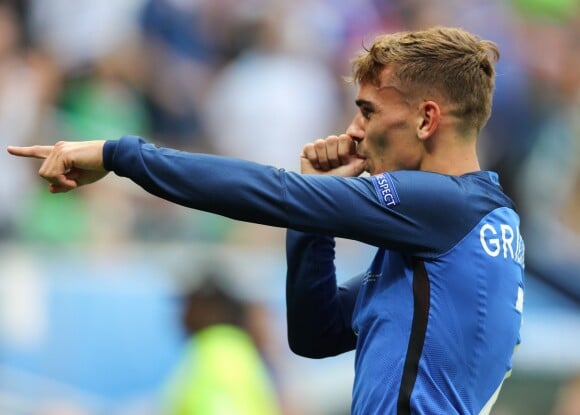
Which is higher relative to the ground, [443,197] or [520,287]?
[443,197]

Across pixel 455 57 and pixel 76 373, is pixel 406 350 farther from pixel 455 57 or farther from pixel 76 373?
pixel 76 373

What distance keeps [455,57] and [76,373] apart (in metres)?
4.76

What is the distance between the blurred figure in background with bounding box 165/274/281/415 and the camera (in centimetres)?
609

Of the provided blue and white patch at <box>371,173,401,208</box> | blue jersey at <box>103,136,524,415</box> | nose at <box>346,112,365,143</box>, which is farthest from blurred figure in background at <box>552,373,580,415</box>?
blue and white patch at <box>371,173,401,208</box>

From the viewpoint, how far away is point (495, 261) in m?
3.35

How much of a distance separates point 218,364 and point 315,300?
2.58 meters

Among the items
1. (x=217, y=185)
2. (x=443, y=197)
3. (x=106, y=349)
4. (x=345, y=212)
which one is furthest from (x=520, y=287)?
(x=106, y=349)

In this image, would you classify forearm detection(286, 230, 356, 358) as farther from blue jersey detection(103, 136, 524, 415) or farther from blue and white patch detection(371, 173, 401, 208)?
blue and white patch detection(371, 173, 401, 208)

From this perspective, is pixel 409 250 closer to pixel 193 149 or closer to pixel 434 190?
pixel 434 190

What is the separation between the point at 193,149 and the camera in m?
8.40

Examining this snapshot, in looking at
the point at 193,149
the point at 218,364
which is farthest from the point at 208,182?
the point at 193,149

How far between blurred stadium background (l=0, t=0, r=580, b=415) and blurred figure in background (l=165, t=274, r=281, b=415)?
59 cm

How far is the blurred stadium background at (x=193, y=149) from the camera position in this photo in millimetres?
7551

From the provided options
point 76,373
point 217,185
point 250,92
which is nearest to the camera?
point 217,185
